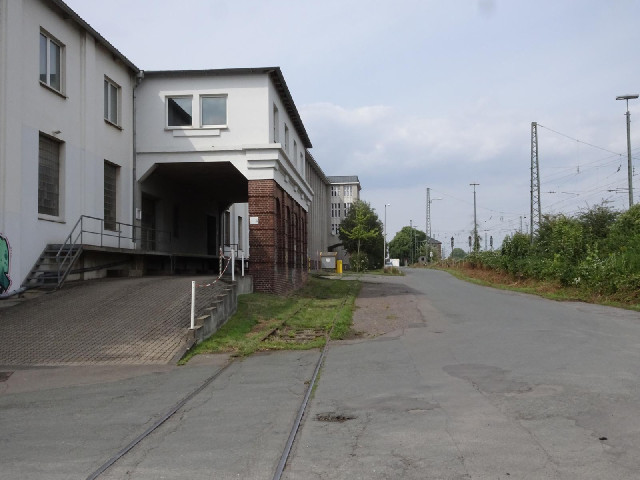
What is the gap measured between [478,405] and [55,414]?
4.87 meters

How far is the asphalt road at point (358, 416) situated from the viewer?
198 inches

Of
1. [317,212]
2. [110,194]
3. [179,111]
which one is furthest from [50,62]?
[317,212]

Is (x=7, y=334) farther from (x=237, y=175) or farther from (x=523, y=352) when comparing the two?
(x=237, y=175)

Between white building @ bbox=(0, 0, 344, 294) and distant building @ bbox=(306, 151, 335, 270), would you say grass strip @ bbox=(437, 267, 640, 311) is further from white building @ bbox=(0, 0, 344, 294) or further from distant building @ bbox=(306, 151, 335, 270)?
distant building @ bbox=(306, 151, 335, 270)

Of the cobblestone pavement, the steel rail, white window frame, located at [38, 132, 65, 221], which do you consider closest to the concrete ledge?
the cobblestone pavement

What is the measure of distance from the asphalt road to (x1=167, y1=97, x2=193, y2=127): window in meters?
13.5

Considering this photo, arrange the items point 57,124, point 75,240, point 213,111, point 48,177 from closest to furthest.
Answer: point 48,177, point 57,124, point 75,240, point 213,111

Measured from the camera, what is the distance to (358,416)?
6.65 m

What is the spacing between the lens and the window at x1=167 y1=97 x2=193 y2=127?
2259cm

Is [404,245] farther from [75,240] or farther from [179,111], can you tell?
[75,240]


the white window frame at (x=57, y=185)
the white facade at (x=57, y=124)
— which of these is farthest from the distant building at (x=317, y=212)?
the white window frame at (x=57, y=185)

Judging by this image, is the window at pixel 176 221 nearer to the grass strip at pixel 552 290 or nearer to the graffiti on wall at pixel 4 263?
the graffiti on wall at pixel 4 263

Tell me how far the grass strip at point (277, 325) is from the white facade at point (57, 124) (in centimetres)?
562

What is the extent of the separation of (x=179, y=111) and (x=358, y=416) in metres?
18.3
